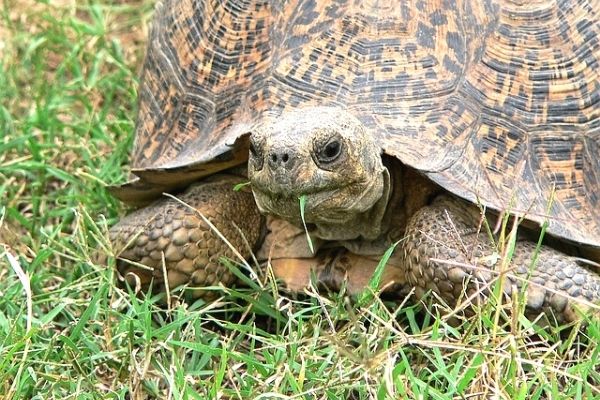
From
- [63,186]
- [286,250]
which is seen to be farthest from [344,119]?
[63,186]

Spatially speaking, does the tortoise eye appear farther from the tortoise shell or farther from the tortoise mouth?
the tortoise shell

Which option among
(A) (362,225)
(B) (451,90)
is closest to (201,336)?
(A) (362,225)

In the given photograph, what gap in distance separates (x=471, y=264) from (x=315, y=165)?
61 centimetres

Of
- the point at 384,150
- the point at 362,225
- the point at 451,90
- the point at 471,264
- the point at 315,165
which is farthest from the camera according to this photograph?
the point at 362,225

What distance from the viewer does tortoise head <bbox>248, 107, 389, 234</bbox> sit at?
346 centimetres

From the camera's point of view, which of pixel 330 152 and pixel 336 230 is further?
pixel 336 230

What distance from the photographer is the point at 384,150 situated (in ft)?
12.2

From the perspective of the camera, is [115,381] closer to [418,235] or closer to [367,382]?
[367,382]

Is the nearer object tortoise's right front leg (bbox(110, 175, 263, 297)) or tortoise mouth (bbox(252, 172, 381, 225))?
tortoise mouth (bbox(252, 172, 381, 225))

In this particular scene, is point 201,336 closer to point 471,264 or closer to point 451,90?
point 471,264

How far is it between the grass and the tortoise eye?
0.46m

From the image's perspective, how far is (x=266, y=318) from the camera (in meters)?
4.05

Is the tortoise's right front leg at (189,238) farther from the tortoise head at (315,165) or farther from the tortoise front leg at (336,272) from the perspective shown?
the tortoise head at (315,165)

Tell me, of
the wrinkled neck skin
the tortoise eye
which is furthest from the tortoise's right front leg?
the tortoise eye
